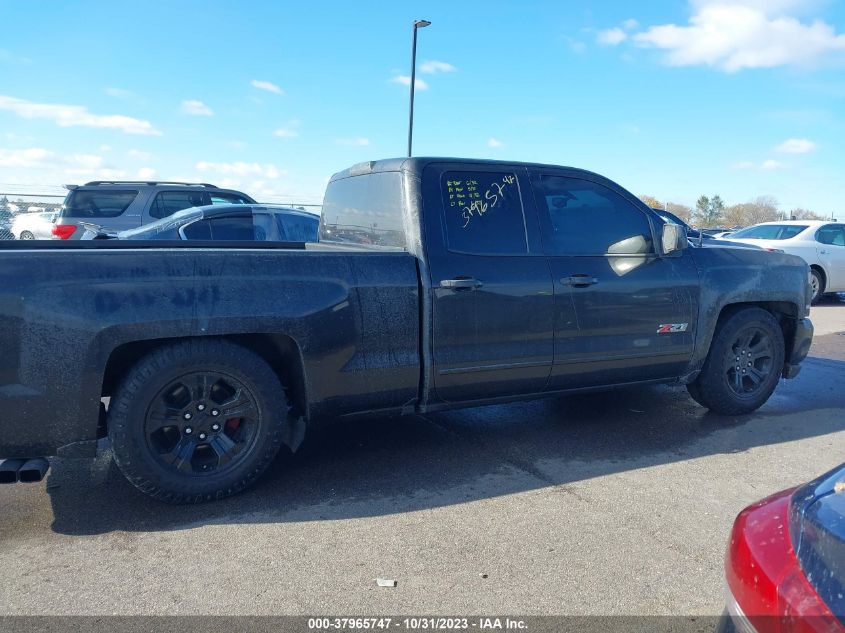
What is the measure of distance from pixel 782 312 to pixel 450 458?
311cm

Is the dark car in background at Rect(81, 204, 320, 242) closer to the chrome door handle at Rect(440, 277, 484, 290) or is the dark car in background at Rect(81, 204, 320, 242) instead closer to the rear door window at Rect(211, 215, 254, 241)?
the rear door window at Rect(211, 215, 254, 241)

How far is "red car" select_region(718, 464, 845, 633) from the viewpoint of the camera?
1.48m

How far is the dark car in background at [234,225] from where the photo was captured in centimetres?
889

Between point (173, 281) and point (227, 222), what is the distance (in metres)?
5.83

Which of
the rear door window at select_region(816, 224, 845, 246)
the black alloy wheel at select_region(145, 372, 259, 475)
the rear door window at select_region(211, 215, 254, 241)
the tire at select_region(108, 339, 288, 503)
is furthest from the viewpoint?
the rear door window at select_region(816, 224, 845, 246)

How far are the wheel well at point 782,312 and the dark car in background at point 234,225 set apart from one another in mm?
5213

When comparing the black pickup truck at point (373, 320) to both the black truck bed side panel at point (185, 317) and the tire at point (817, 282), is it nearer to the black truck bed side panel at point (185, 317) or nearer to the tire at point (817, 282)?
the black truck bed side panel at point (185, 317)

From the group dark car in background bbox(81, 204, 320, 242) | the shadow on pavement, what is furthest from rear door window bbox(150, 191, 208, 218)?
the shadow on pavement

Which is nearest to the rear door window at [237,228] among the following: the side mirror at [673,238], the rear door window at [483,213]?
the rear door window at [483,213]

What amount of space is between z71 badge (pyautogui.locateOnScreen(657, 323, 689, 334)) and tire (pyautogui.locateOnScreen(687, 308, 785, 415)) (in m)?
0.44

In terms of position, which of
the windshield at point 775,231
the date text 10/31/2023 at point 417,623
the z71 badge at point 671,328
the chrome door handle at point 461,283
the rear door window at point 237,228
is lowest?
the date text 10/31/2023 at point 417,623

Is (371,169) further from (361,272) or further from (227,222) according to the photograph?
(227,222)

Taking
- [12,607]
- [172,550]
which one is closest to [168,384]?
[172,550]

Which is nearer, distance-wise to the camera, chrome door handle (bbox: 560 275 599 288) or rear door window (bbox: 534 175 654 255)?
chrome door handle (bbox: 560 275 599 288)
